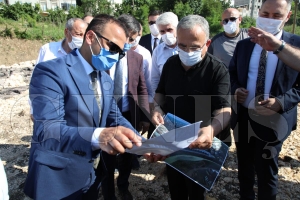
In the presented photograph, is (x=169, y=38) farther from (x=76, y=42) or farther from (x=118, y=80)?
(x=76, y=42)

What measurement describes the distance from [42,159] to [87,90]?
22.2 inches

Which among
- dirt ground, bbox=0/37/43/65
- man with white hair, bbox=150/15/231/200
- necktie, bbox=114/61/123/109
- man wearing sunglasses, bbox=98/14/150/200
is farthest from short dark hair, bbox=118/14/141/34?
dirt ground, bbox=0/37/43/65

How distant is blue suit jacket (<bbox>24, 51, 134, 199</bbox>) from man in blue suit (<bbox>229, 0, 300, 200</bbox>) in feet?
4.92

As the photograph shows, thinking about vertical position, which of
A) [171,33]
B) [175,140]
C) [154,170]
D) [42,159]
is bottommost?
[154,170]

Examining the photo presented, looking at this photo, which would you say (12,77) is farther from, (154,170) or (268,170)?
(268,170)

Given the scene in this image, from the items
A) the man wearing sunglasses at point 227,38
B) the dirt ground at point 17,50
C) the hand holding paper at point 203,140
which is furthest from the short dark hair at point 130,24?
the dirt ground at point 17,50

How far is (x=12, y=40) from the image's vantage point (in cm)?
1800

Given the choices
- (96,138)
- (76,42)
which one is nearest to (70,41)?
(76,42)

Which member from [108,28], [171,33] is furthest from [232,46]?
[108,28]

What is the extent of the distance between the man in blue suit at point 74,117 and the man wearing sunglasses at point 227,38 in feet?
8.10

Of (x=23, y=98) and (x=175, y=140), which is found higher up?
(x=175, y=140)

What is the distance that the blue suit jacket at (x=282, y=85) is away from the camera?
225cm

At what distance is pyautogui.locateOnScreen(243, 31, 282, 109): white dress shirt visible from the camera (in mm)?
2365

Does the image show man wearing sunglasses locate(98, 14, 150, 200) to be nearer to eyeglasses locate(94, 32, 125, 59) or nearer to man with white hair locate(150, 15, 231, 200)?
man with white hair locate(150, 15, 231, 200)
